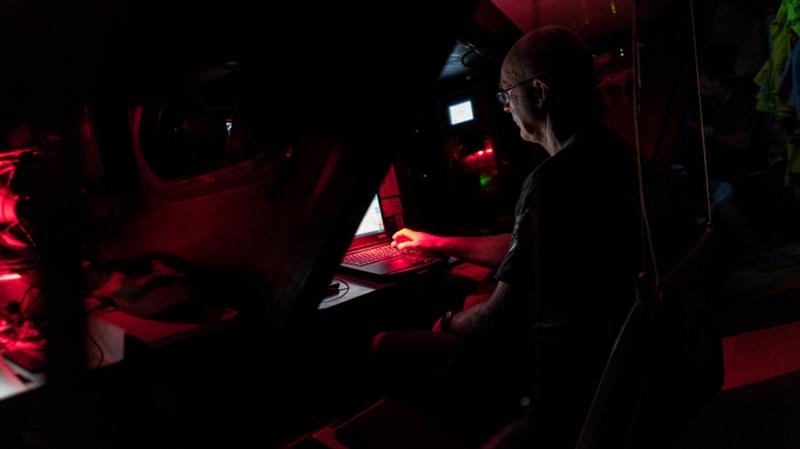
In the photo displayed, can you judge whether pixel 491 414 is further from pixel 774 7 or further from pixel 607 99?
pixel 774 7

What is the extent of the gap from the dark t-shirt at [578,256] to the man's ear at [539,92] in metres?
0.20

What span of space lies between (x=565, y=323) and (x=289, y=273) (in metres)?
0.83

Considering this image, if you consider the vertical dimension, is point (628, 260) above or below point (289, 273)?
below

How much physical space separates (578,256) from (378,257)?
95 centimetres

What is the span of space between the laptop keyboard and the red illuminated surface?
74.3 inches

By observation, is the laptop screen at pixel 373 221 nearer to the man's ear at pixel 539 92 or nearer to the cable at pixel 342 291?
the cable at pixel 342 291

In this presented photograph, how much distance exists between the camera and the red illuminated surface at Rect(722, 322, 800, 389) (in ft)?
7.21

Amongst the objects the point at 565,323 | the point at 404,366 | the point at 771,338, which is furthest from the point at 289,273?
the point at 771,338

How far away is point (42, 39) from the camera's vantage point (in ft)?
4.65

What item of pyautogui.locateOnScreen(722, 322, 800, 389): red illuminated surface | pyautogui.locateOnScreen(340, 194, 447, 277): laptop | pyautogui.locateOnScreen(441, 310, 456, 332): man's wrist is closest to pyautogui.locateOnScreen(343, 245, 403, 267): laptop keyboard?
pyautogui.locateOnScreen(340, 194, 447, 277): laptop

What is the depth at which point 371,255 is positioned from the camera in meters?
1.94

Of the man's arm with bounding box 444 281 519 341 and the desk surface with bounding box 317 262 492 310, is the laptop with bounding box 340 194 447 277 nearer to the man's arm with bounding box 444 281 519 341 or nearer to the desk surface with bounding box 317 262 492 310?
the desk surface with bounding box 317 262 492 310

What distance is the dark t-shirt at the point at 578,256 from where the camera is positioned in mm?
1163

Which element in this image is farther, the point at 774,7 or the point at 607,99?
the point at 774,7
